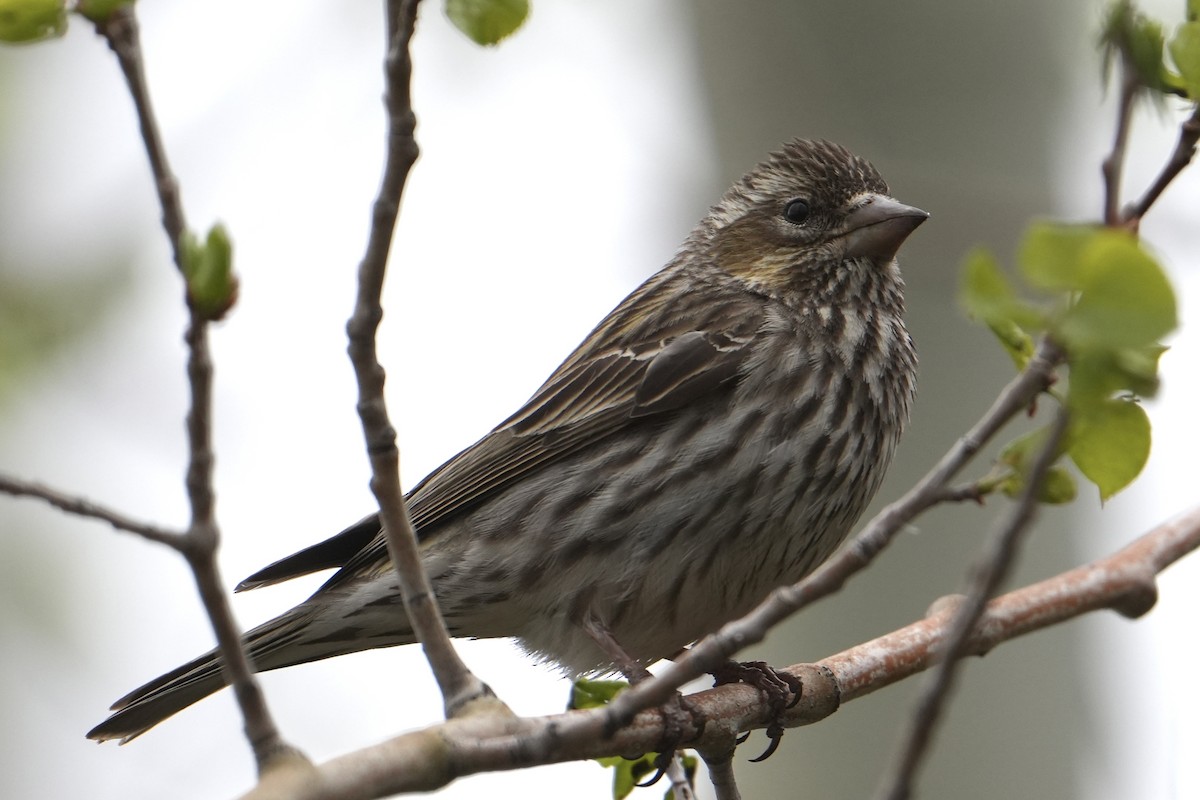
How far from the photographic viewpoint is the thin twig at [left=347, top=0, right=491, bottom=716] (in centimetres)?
256

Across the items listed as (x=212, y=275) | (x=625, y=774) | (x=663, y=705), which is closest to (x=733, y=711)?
(x=625, y=774)

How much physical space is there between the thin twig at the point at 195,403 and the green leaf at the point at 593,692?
4.66ft

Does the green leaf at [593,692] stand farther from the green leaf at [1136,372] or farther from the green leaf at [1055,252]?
the green leaf at [1055,252]

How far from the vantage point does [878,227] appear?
553cm

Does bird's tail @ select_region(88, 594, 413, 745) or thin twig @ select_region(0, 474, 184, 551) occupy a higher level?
bird's tail @ select_region(88, 594, 413, 745)

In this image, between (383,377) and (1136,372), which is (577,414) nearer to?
(383,377)

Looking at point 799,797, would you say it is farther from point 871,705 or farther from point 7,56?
point 7,56

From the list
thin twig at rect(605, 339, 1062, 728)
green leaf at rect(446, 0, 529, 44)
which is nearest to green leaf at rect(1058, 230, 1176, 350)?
thin twig at rect(605, 339, 1062, 728)

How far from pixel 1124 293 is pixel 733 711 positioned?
8.98 ft

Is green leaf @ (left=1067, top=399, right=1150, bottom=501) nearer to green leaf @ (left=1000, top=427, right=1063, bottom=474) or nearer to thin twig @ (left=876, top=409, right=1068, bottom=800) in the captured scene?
green leaf @ (left=1000, top=427, right=1063, bottom=474)

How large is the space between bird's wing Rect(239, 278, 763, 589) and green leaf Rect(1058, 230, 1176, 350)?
10.5 ft

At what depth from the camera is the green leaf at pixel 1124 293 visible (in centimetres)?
187

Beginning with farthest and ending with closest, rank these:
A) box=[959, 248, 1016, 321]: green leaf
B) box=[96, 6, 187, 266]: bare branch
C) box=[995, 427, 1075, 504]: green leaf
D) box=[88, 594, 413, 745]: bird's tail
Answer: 1. box=[88, 594, 413, 745]: bird's tail
2. box=[995, 427, 1075, 504]: green leaf
3. box=[96, 6, 187, 266]: bare branch
4. box=[959, 248, 1016, 321]: green leaf

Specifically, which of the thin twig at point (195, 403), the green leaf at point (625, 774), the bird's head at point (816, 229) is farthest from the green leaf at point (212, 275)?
the bird's head at point (816, 229)
